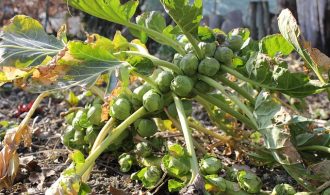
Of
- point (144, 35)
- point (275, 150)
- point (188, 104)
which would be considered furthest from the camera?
point (144, 35)

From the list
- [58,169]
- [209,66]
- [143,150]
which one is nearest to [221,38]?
[209,66]

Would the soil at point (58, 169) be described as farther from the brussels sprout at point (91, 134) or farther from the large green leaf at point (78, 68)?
the large green leaf at point (78, 68)

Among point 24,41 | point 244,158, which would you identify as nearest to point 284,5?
point 244,158

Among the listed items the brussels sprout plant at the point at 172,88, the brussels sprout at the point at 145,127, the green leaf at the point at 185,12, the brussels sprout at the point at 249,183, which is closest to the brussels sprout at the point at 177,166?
the brussels sprout plant at the point at 172,88

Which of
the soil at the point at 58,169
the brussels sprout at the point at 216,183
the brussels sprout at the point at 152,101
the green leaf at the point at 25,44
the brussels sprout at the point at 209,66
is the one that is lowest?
the soil at the point at 58,169

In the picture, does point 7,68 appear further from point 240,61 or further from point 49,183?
point 240,61

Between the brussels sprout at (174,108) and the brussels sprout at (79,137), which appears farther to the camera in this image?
the brussels sprout at (79,137)

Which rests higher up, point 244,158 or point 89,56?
point 89,56
